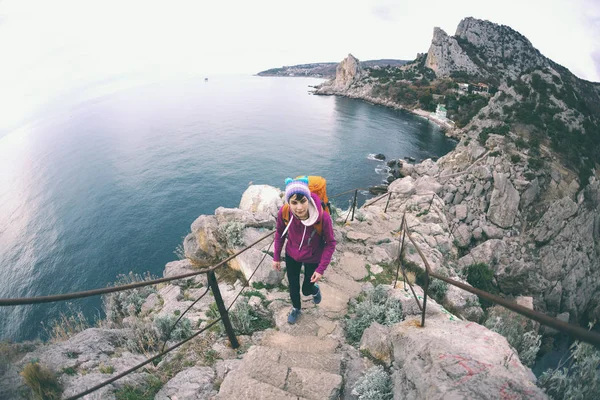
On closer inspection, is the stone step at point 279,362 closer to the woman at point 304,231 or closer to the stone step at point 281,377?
the stone step at point 281,377

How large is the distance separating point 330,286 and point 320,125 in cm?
6671

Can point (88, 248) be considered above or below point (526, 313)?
below

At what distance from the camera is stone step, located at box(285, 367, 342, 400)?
3.26m

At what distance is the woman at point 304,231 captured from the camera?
12.5ft

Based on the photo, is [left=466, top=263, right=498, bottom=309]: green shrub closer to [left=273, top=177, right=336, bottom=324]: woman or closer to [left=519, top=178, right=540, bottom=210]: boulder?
[left=519, top=178, right=540, bottom=210]: boulder

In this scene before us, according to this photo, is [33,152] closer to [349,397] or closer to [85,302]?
[85,302]

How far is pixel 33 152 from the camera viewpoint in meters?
65.9

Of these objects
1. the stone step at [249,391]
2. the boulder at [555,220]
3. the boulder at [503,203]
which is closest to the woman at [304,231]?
the stone step at [249,391]

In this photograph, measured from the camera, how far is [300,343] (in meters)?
4.50

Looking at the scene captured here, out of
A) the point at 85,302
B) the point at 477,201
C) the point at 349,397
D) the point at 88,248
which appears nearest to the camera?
the point at 349,397

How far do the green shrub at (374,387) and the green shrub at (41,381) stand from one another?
3.78 m

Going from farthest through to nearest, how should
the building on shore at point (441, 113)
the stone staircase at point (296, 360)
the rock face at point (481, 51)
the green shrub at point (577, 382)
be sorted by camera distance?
the rock face at point (481, 51)
the building on shore at point (441, 113)
the stone staircase at point (296, 360)
the green shrub at point (577, 382)

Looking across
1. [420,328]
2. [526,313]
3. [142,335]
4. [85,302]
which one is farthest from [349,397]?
[85,302]

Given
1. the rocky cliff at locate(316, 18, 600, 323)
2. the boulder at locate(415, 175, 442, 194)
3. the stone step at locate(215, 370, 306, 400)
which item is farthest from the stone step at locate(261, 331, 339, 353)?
the boulder at locate(415, 175, 442, 194)
